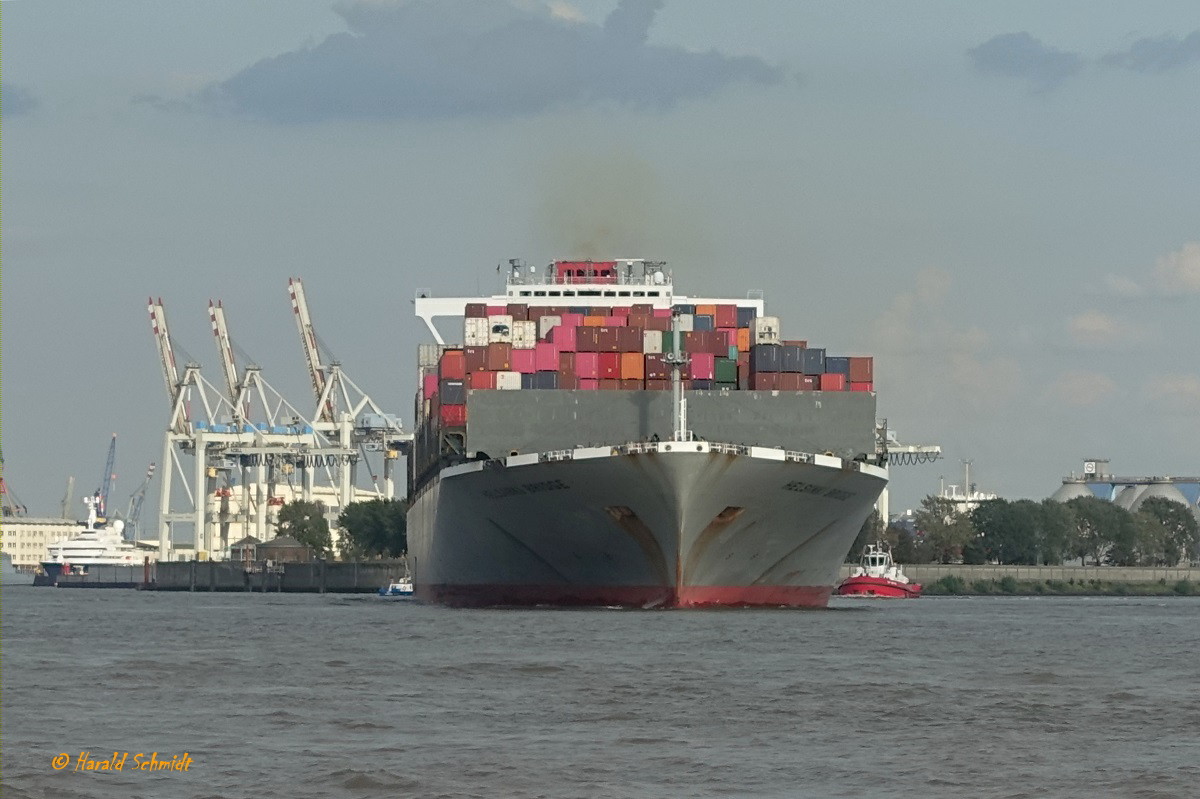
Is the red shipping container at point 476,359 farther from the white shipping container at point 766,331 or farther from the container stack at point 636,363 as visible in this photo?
the white shipping container at point 766,331

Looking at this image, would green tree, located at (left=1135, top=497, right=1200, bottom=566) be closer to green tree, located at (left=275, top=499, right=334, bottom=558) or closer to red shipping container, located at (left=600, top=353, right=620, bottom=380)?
green tree, located at (left=275, top=499, right=334, bottom=558)

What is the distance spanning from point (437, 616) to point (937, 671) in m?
25.6

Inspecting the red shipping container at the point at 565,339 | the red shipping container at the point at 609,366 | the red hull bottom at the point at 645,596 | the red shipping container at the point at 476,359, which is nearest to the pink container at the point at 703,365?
the red shipping container at the point at 609,366

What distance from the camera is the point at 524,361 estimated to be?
65312 mm

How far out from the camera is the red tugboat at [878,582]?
364ft

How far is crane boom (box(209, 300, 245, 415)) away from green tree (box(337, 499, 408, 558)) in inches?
745

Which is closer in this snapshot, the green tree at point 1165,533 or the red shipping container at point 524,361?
the red shipping container at point 524,361

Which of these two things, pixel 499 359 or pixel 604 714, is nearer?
pixel 604 714

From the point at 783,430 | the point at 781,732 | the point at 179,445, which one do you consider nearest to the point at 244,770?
the point at 781,732

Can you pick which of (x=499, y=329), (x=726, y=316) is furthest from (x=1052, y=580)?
(x=499, y=329)

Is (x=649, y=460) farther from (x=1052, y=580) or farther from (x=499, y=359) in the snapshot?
(x=1052, y=580)

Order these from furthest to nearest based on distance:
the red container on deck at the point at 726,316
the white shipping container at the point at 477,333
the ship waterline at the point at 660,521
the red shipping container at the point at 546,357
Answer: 1. the red container on deck at the point at 726,316
2. the white shipping container at the point at 477,333
3. the red shipping container at the point at 546,357
4. the ship waterline at the point at 660,521

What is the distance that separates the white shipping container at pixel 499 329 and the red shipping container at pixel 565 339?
105 inches

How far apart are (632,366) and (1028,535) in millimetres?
97420
